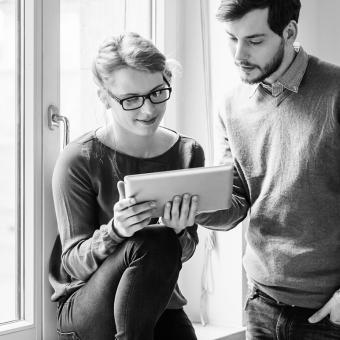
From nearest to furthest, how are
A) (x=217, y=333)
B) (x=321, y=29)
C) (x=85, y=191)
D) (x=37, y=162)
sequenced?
(x=85, y=191) → (x=37, y=162) → (x=217, y=333) → (x=321, y=29)

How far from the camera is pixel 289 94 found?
1.61m

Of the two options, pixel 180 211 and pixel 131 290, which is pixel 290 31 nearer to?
pixel 180 211

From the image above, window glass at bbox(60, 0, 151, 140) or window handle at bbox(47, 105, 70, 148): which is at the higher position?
window glass at bbox(60, 0, 151, 140)

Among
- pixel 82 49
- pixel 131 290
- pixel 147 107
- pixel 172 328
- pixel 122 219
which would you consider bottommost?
pixel 172 328

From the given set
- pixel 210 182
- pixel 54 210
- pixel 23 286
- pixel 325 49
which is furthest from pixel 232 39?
pixel 325 49

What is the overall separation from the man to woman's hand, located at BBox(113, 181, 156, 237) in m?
0.24

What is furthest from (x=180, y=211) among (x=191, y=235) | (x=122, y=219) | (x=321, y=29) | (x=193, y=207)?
(x=321, y=29)

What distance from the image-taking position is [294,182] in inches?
62.1

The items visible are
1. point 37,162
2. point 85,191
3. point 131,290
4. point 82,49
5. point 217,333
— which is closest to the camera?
point 131,290

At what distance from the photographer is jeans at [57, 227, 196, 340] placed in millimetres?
1408

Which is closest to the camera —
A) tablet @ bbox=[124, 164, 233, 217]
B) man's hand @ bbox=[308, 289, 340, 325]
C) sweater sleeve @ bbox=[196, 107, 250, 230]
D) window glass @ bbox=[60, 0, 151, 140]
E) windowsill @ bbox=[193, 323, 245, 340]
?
tablet @ bbox=[124, 164, 233, 217]

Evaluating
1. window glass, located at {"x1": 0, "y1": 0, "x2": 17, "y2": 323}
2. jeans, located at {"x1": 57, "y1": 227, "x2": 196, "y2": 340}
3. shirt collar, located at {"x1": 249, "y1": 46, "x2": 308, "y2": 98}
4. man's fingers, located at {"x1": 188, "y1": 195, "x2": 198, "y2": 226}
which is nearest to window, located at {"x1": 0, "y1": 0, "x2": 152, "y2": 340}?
window glass, located at {"x1": 0, "y1": 0, "x2": 17, "y2": 323}

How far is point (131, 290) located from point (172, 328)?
13.4 inches

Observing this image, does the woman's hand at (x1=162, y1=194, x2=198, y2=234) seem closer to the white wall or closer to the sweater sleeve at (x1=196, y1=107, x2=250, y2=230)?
the sweater sleeve at (x1=196, y1=107, x2=250, y2=230)
